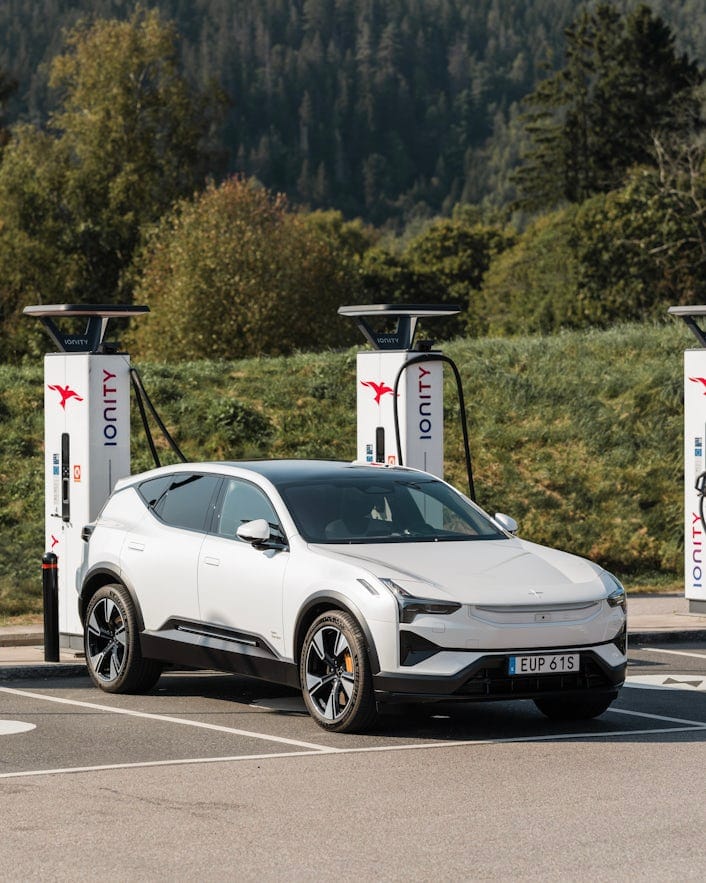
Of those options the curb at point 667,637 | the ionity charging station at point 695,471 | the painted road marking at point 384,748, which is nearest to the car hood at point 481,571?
the painted road marking at point 384,748

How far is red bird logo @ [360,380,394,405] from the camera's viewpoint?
14875mm

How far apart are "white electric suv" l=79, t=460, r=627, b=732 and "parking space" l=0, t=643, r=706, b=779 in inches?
10.1

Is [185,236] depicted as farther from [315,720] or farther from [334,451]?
[315,720]

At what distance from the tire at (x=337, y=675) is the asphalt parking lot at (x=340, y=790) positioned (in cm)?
15

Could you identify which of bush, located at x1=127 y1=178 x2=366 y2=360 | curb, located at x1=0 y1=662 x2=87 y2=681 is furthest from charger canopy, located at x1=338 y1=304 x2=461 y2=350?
bush, located at x1=127 y1=178 x2=366 y2=360

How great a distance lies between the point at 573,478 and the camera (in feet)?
86.7

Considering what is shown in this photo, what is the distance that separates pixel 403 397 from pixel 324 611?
4710 millimetres

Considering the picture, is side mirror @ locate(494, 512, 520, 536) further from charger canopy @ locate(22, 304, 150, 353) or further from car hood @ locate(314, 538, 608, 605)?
charger canopy @ locate(22, 304, 150, 353)

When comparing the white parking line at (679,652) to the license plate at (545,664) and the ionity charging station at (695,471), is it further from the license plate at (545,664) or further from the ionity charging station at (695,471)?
the license plate at (545,664)

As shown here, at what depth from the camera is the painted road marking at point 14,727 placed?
33.9ft

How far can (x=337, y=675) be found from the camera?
10.2 meters

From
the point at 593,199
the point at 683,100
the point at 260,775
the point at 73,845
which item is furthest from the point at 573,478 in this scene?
the point at 683,100

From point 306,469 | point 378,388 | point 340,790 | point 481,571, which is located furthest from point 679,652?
point 340,790

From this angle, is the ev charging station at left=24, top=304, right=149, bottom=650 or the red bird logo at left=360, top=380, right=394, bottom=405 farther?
the red bird logo at left=360, top=380, right=394, bottom=405
